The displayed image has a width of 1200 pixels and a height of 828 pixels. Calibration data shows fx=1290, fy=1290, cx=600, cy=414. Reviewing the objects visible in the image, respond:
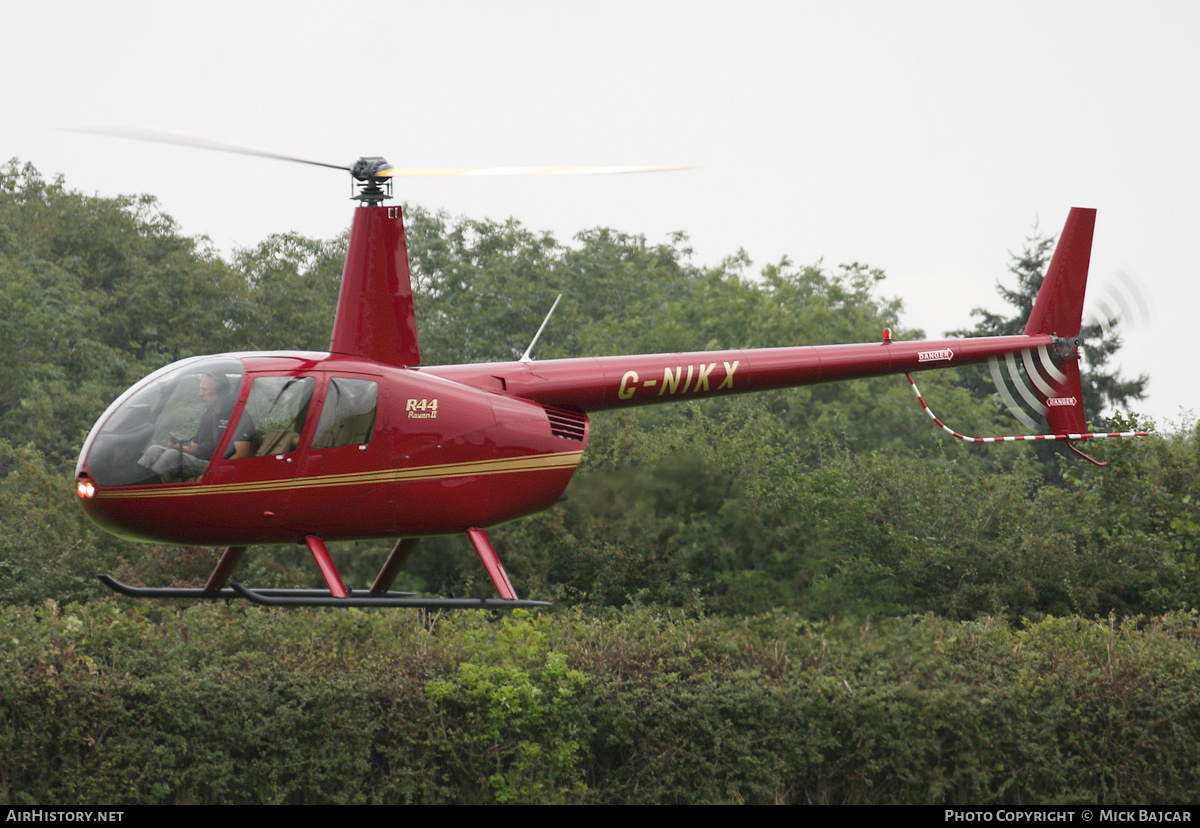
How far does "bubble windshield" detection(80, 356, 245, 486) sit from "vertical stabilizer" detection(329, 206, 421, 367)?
1.09 meters

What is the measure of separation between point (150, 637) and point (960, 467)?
17.4 metres

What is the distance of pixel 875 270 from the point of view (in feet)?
141

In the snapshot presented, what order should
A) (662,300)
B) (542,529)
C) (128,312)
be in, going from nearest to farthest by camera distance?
1. (542,529)
2. (128,312)
3. (662,300)

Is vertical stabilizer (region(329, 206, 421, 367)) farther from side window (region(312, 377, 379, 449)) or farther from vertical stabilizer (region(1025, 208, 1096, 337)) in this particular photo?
vertical stabilizer (region(1025, 208, 1096, 337))

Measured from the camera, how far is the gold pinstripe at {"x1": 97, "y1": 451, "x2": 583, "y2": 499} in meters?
8.51

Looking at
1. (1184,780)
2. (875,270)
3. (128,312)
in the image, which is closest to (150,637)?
(1184,780)

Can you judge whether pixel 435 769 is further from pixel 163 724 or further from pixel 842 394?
pixel 842 394

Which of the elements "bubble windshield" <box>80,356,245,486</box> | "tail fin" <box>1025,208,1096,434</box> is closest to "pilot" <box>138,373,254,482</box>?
"bubble windshield" <box>80,356,245,486</box>

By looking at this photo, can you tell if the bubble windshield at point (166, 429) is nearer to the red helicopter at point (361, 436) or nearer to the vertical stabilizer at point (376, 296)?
the red helicopter at point (361, 436)

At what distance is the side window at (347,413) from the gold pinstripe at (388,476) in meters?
0.25

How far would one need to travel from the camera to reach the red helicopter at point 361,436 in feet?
27.9

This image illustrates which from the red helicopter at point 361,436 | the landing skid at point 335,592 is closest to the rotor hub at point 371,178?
the red helicopter at point 361,436

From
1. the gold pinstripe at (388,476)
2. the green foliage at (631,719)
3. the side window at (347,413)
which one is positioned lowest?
the green foliage at (631,719)

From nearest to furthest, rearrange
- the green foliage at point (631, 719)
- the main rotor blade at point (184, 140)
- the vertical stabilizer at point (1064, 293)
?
the main rotor blade at point (184, 140) < the vertical stabilizer at point (1064, 293) < the green foliage at point (631, 719)
